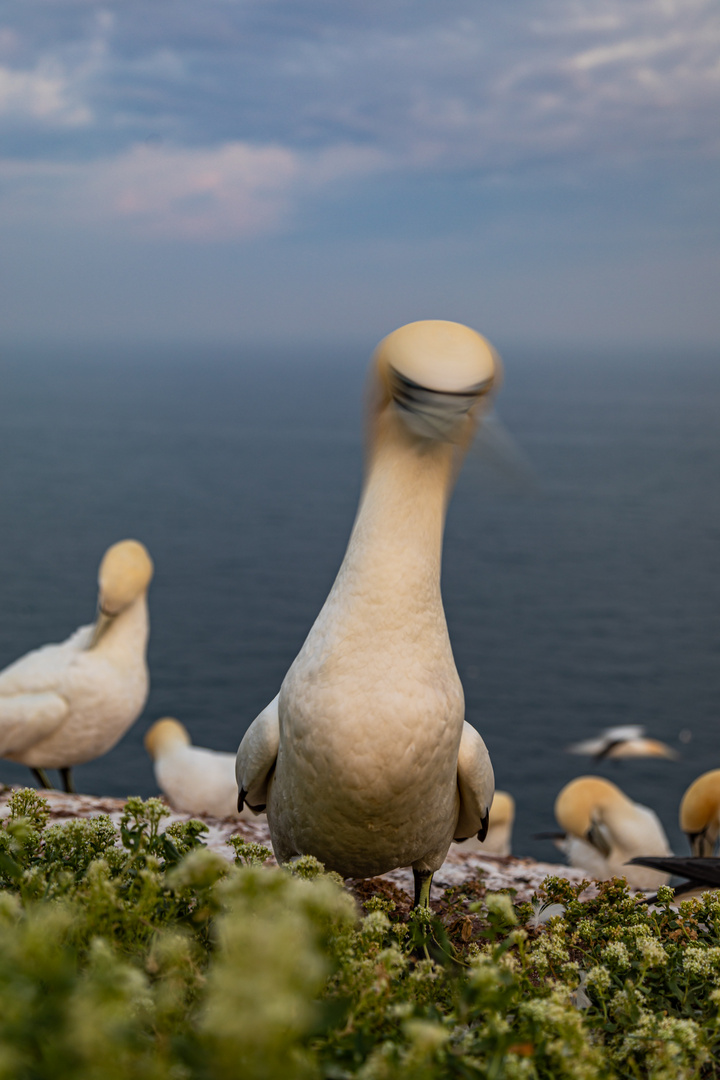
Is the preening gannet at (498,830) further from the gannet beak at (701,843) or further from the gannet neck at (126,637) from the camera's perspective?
the gannet neck at (126,637)

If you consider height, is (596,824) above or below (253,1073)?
below

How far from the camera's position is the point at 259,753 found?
3855 millimetres

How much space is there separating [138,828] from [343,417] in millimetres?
110098

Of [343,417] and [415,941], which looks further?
[343,417]

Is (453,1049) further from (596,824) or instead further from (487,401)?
(596,824)

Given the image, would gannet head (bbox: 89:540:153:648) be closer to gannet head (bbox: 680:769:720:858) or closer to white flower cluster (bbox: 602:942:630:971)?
gannet head (bbox: 680:769:720:858)

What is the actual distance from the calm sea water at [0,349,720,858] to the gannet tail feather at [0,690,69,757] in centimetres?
435

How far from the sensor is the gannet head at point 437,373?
326 centimetres

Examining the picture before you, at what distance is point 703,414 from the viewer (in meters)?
114

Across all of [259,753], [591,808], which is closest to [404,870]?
[259,753]

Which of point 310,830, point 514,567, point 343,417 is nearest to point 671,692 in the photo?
point 514,567

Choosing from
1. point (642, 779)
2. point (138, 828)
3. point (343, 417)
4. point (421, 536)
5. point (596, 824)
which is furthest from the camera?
point (343, 417)

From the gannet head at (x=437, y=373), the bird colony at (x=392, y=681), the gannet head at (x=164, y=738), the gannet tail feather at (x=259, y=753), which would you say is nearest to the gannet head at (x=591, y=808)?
the gannet head at (x=164, y=738)

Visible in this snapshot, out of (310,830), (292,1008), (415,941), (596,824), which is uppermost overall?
(292,1008)
